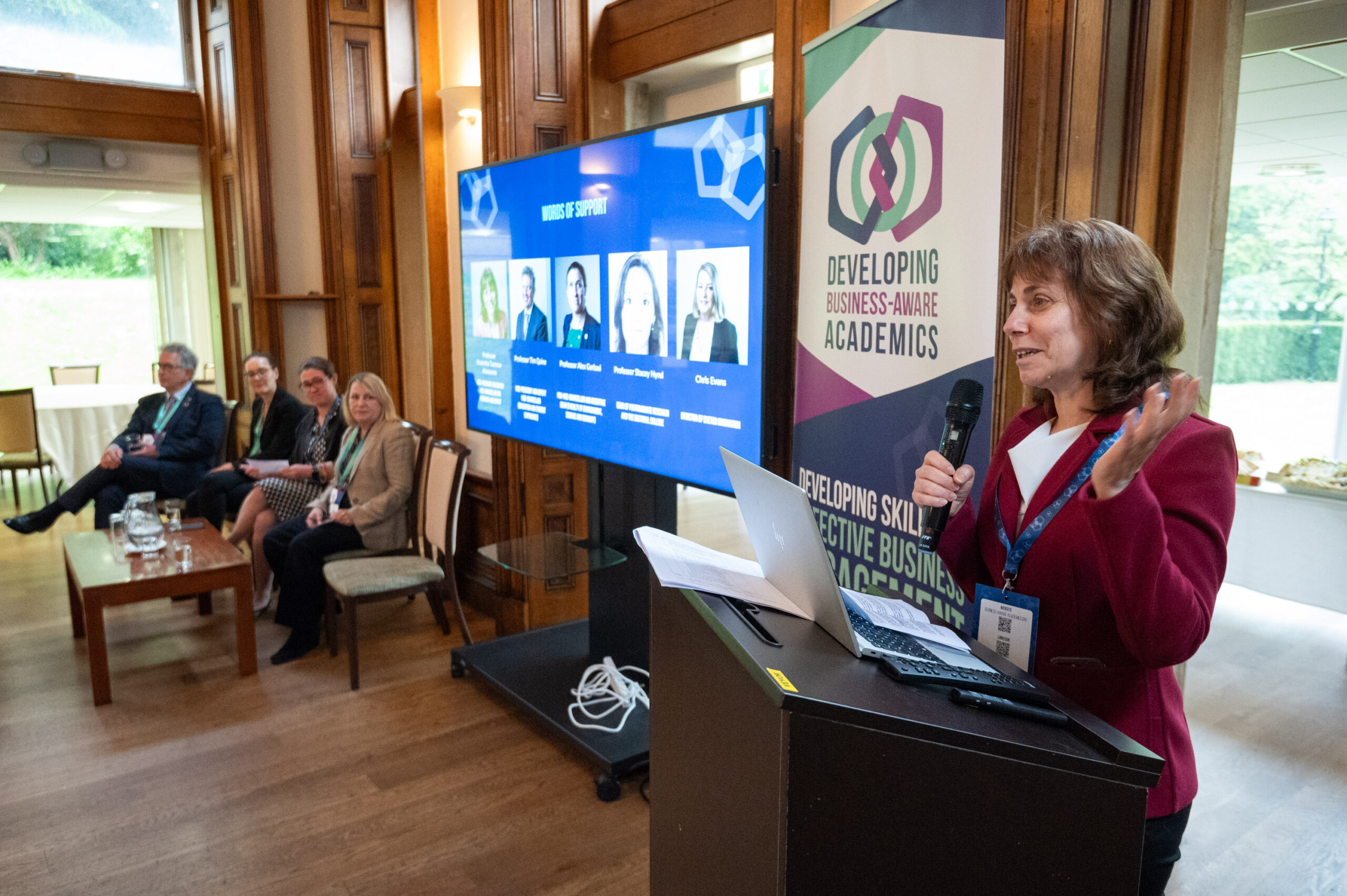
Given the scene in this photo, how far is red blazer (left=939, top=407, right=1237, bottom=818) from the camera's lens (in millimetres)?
985

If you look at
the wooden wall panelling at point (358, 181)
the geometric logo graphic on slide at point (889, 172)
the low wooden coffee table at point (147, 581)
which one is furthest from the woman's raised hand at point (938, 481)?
the wooden wall panelling at point (358, 181)

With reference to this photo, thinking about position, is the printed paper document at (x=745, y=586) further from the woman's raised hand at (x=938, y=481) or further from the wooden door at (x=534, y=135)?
the wooden door at (x=534, y=135)

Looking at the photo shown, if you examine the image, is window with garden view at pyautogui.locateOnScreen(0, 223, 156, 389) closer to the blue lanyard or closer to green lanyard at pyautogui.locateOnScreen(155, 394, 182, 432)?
green lanyard at pyautogui.locateOnScreen(155, 394, 182, 432)

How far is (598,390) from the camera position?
323 centimetres

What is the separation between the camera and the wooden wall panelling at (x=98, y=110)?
6.42 m

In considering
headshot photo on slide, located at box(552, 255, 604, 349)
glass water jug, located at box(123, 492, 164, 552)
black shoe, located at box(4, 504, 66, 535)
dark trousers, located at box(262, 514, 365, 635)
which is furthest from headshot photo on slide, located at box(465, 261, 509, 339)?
black shoe, located at box(4, 504, 66, 535)

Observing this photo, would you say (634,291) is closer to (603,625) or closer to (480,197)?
(480,197)

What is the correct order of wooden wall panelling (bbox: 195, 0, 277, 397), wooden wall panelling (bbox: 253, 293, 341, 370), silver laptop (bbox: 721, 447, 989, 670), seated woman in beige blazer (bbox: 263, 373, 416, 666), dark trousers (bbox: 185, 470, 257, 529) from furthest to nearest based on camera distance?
wooden wall panelling (bbox: 253, 293, 341, 370) → wooden wall panelling (bbox: 195, 0, 277, 397) → dark trousers (bbox: 185, 470, 257, 529) → seated woman in beige blazer (bbox: 263, 373, 416, 666) → silver laptop (bbox: 721, 447, 989, 670)

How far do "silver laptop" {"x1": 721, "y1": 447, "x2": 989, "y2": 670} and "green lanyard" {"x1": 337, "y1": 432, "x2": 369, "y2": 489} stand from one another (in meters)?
3.42

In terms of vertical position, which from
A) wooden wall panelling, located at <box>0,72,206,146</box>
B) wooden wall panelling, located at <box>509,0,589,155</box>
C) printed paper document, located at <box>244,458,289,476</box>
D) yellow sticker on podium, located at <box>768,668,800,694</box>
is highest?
wooden wall panelling, located at <box>0,72,206,146</box>

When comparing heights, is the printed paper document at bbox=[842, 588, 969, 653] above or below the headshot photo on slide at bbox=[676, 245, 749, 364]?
below

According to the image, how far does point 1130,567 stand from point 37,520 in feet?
19.4

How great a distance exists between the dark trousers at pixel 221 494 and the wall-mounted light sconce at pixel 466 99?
2449 millimetres

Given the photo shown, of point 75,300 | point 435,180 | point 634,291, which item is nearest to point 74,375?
point 75,300
